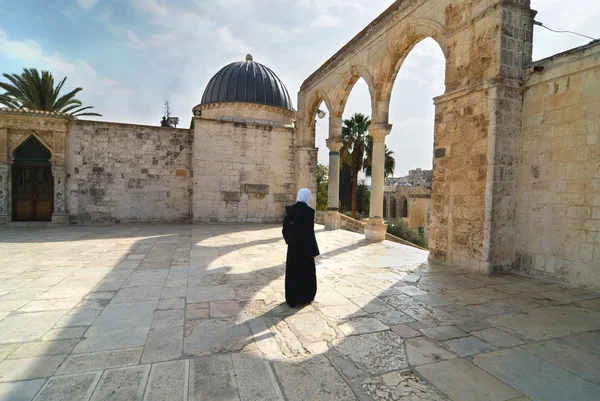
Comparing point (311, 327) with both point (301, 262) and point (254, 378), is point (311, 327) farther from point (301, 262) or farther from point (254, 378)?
point (254, 378)

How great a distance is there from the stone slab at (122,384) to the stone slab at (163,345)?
139mm

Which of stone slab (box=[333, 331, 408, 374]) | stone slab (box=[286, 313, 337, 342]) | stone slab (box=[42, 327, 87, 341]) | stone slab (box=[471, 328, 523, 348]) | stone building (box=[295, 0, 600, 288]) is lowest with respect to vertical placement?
stone slab (box=[42, 327, 87, 341])

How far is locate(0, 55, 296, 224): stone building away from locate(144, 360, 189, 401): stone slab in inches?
383

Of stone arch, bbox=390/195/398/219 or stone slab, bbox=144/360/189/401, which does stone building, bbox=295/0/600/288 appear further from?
stone arch, bbox=390/195/398/219

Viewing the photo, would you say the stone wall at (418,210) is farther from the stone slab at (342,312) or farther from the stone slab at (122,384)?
the stone slab at (122,384)

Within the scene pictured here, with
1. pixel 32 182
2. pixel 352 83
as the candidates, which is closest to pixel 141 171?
pixel 32 182

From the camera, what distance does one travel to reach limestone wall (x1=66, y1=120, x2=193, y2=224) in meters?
10.6

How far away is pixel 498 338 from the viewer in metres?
2.75

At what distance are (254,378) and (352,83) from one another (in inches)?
376

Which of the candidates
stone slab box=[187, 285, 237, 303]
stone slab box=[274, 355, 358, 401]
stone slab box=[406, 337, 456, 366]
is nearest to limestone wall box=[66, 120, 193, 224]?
stone slab box=[187, 285, 237, 303]

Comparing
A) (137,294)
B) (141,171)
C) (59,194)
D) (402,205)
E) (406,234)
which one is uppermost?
(141,171)

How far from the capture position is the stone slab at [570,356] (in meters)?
2.25

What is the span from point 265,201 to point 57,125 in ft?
25.0

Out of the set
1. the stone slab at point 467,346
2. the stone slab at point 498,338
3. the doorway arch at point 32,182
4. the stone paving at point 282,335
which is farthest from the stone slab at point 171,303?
the doorway arch at point 32,182
